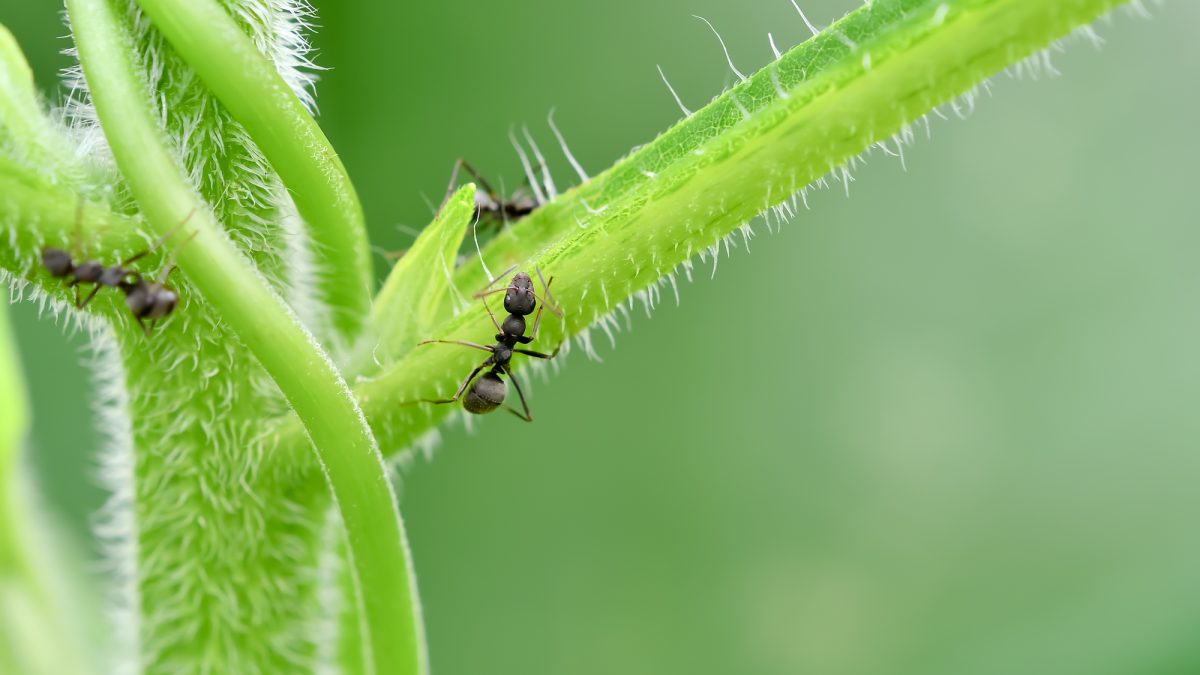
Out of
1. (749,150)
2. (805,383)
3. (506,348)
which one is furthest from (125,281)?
(805,383)

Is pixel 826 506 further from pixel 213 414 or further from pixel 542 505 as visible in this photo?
pixel 213 414

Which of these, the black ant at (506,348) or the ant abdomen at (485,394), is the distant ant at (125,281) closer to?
the black ant at (506,348)

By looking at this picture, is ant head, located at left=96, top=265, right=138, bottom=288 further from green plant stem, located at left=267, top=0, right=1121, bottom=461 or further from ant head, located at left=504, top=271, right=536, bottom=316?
ant head, located at left=504, top=271, right=536, bottom=316

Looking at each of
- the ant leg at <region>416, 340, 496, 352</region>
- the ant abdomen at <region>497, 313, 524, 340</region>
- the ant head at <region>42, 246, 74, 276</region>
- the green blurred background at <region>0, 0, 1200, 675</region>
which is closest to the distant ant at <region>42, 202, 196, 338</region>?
the ant head at <region>42, 246, 74, 276</region>

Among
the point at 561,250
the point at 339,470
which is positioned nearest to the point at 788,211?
the point at 561,250

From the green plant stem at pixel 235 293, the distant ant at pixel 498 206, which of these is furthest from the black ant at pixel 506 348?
the distant ant at pixel 498 206

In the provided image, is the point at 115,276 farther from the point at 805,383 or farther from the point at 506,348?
the point at 805,383
